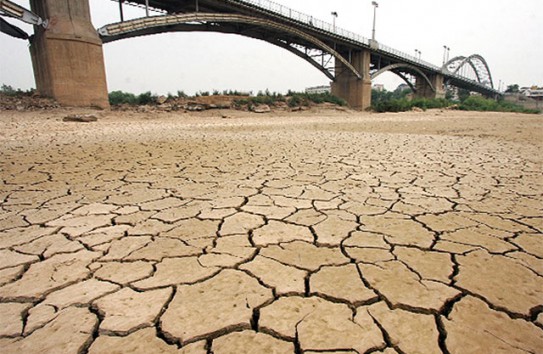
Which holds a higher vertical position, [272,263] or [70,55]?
[70,55]

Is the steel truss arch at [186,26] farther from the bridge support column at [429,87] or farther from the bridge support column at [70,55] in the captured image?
the bridge support column at [429,87]

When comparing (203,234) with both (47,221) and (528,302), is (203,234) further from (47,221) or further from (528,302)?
(528,302)

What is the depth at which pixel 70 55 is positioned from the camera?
12914mm

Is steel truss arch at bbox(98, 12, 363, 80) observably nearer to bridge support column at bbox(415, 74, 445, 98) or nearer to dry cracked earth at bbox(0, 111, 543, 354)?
dry cracked earth at bbox(0, 111, 543, 354)

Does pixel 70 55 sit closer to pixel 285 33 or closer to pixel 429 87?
pixel 285 33

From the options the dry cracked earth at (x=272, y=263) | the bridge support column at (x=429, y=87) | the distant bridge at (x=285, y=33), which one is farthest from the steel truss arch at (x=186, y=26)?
the bridge support column at (x=429, y=87)

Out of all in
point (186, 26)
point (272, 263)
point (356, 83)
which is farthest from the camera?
point (356, 83)

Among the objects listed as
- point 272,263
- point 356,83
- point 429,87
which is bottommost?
point 272,263

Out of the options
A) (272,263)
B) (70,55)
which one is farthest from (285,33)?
(272,263)

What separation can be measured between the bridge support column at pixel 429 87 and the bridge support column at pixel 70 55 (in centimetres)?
4455

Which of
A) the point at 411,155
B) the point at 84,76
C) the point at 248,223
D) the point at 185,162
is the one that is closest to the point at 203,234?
the point at 248,223

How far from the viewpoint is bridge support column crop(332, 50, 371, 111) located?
28359mm

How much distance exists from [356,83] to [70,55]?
23936 mm

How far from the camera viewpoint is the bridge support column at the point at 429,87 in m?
43.9
